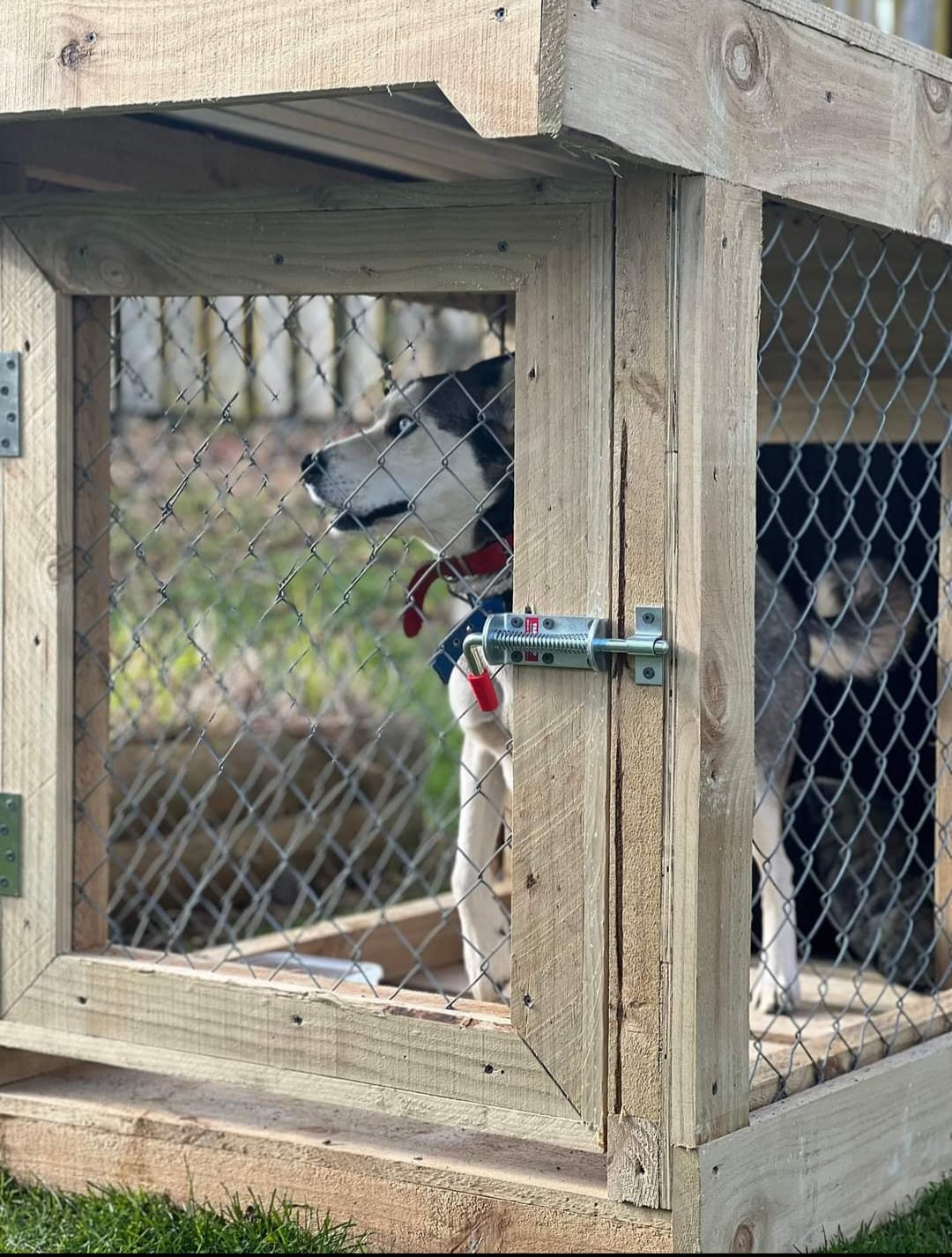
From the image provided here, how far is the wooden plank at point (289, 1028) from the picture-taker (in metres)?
2.64

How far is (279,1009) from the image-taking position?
2.82 m

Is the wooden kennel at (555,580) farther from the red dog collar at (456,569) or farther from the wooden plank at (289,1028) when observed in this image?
the red dog collar at (456,569)

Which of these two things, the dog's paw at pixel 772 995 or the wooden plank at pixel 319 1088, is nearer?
the wooden plank at pixel 319 1088

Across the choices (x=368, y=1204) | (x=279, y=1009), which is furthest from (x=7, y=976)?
(x=368, y=1204)

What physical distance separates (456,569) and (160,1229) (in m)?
1.29

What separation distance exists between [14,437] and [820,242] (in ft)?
6.08

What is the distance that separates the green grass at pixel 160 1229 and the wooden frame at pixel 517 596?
0.25 m

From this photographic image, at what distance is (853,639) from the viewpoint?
3988mm

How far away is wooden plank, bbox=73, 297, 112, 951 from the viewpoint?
3072 millimetres

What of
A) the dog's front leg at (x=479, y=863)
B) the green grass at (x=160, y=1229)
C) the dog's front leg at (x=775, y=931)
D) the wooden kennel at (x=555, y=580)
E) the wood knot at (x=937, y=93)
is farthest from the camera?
the dog's front leg at (x=775, y=931)

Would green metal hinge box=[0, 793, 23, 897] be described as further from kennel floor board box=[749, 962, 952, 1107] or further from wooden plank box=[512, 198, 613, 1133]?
kennel floor board box=[749, 962, 952, 1107]

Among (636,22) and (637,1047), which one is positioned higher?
(636,22)

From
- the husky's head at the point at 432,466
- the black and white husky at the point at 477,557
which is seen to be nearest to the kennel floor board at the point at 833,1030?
the black and white husky at the point at 477,557

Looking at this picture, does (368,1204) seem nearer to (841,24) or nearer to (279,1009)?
(279,1009)
